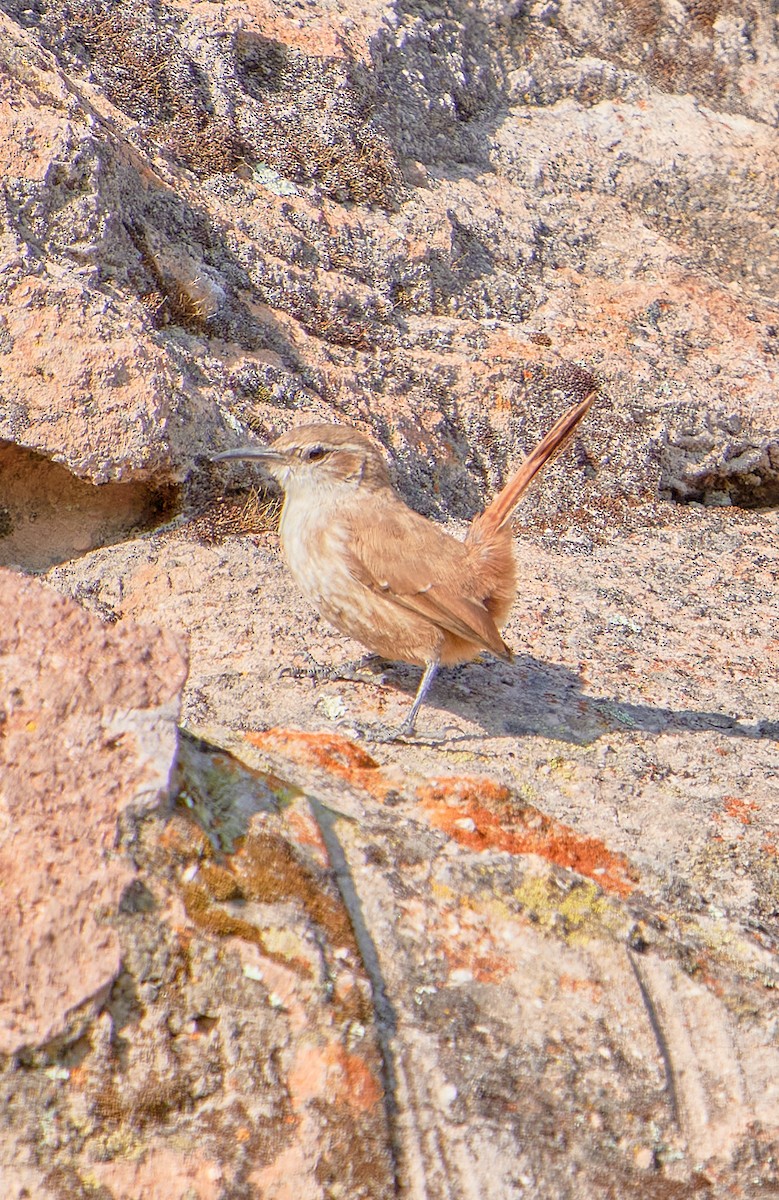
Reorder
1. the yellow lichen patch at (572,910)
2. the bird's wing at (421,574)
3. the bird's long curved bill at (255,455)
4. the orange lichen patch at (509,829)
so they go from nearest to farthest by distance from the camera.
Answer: the yellow lichen patch at (572,910) < the orange lichen patch at (509,829) < the bird's wing at (421,574) < the bird's long curved bill at (255,455)

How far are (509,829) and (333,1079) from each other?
1.16 m

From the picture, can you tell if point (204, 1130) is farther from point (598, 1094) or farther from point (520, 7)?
point (520, 7)

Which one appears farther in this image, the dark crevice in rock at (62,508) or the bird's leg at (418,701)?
the dark crevice in rock at (62,508)

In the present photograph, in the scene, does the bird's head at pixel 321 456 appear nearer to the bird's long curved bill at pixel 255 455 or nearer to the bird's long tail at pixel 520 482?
the bird's long curved bill at pixel 255 455

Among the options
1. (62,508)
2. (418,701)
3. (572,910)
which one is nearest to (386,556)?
(418,701)

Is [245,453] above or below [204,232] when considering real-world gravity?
below

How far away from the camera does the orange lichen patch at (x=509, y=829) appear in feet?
11.3

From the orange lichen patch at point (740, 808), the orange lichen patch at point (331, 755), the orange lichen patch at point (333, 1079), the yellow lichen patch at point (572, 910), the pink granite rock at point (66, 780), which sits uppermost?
the pink granite rock at point (66, 780)

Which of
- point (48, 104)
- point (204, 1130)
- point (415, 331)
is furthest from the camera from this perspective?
point (415, 331)

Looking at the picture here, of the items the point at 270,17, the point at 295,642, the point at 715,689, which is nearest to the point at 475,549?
the point at 295,642

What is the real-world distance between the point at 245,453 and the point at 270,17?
12.8 ft

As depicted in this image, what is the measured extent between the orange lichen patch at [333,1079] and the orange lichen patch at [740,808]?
1947mm

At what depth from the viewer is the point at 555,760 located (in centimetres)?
433

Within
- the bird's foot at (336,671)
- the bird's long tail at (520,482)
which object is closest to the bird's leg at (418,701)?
the bird's foot at (336,671)
